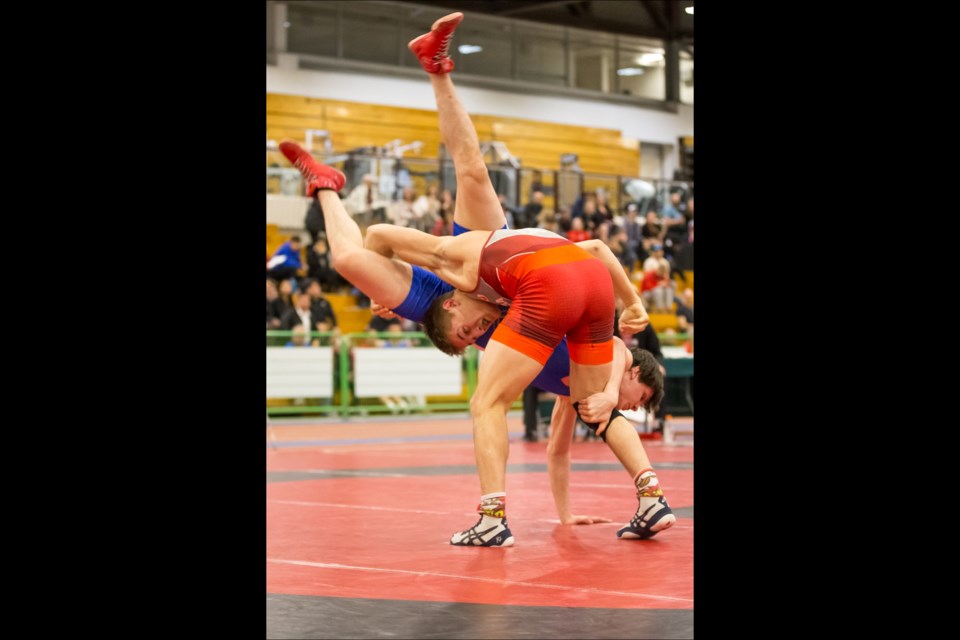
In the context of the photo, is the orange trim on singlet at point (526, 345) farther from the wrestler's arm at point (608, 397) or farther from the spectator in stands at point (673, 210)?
the spectator in stands at point (673, 210)

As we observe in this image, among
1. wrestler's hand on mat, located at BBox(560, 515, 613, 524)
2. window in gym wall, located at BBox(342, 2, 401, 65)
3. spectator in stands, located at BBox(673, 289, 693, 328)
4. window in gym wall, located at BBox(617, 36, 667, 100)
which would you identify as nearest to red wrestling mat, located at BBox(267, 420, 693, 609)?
wrestler's hand on mat, located at BBox(560, 515, 613, 524)

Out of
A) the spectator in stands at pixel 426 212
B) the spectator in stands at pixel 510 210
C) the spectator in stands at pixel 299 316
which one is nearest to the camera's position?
the spectator in stands at pixel 299 316

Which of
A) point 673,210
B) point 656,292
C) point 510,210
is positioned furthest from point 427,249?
point 673,210

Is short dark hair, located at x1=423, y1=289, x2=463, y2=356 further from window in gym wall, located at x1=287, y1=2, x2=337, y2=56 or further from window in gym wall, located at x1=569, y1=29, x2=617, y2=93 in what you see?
window in gym wall, located at x1=569, y1=29, x2=617, y2=93

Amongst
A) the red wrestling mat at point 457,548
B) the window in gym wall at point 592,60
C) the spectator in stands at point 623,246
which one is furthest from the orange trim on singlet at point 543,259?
the window in gym wall at point 592,60

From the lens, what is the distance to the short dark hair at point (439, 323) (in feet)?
15.6

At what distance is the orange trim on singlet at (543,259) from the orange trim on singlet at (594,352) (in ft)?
1.10

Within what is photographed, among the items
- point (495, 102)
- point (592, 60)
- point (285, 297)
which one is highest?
point (592, 60)

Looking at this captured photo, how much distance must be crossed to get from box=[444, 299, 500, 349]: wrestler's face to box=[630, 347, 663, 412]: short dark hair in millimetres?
620

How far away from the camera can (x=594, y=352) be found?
4.68 metres

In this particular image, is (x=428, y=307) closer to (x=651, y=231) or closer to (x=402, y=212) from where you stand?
(x=402, y=212)

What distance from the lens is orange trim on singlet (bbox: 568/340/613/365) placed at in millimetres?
4672

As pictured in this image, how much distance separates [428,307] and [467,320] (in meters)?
0.20
